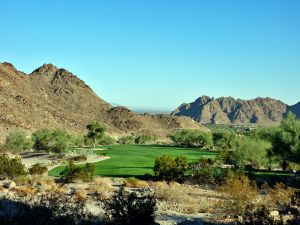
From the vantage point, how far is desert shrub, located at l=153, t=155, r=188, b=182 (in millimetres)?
34219

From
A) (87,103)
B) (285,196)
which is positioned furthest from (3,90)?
(285,196)

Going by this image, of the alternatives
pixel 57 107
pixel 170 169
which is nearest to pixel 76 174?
pixel 170 169

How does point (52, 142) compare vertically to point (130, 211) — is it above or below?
above

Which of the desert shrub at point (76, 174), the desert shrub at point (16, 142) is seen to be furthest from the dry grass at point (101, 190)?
the desert shrub at point (16, 142)

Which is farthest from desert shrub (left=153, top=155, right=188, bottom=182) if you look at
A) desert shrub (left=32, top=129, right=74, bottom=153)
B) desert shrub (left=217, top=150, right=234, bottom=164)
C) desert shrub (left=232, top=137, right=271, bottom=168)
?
desert shrub (left=32, top=129, right=74, bottom=153)

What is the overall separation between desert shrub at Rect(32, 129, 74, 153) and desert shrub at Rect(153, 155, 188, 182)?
2643cm

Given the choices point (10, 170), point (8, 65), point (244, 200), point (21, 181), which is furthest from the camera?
point (8, 65)

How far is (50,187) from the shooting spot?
28156mm

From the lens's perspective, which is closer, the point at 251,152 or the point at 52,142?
the point at 251,152

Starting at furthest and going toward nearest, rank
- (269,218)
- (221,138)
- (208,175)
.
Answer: (221,138) < (208,175) < (269,218)

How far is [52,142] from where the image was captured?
209ft

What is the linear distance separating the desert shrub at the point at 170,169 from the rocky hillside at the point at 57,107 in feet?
163

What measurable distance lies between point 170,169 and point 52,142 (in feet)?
107

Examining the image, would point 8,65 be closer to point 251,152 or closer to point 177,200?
point 251,152
